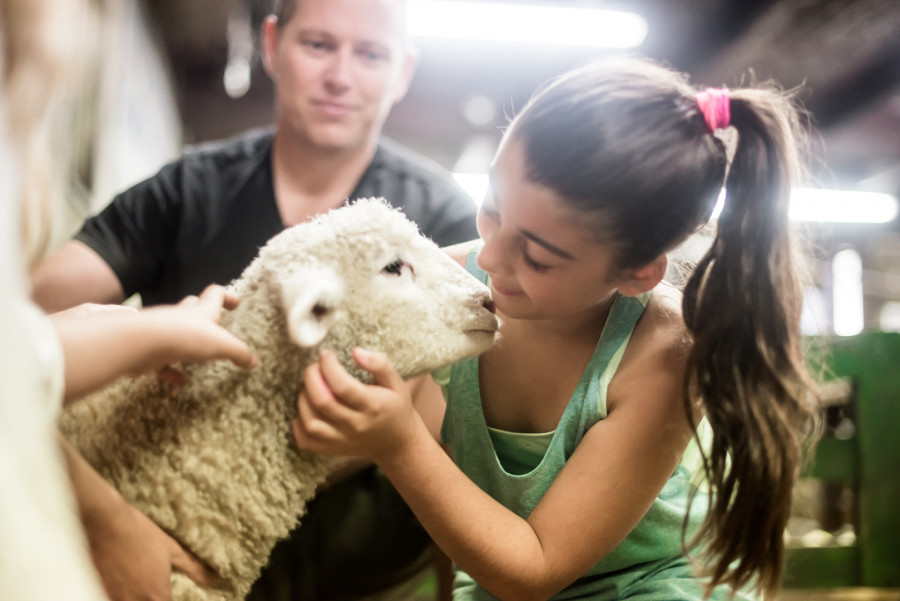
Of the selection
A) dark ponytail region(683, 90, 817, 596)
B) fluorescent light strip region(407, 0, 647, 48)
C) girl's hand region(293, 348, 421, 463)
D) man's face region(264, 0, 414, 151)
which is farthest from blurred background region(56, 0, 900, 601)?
girl's hand region(293, 348, 421, 463)

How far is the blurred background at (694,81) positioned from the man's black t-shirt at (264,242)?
5.3 inches

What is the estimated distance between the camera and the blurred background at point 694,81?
1.55m

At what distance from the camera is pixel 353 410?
1.95ft

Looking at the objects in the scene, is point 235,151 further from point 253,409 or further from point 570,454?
point 570,454

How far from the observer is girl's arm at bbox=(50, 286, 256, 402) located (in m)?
0.47

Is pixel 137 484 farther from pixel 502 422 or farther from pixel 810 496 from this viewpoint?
pixel 810 496

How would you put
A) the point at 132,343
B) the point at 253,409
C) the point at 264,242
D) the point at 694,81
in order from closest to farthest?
the point at 132,343 < the point at 253,409 < the point at 264,242 < the point at 694,81

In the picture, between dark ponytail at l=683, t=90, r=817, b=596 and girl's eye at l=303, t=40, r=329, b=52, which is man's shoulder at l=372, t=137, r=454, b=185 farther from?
dark ponytail at l=683, t=90, r=817, b=596

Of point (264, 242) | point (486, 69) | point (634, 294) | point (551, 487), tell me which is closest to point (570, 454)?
point (551, 487)

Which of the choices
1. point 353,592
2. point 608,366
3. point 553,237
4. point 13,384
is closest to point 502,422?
point 608,366

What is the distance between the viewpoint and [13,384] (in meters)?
0.34

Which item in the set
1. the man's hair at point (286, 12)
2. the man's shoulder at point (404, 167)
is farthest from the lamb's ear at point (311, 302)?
the man's hair at point (286, 12)

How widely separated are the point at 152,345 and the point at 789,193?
2.24 feet

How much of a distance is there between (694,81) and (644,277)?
117 inches
